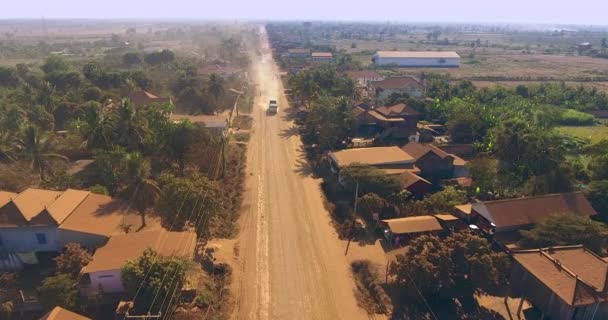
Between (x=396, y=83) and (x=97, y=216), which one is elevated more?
(x=396, y=83)

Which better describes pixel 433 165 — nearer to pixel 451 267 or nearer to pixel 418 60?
pixel 451 267

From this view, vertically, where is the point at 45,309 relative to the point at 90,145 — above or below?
below

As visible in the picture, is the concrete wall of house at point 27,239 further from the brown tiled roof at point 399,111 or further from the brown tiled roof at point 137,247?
the brown tiled roof at point 399,111

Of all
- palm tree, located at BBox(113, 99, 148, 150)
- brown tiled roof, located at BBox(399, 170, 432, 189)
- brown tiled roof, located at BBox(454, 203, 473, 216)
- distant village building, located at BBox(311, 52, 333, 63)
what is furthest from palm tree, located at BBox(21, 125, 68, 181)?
distant village building, located at BBox(311, 52, 333, 63)

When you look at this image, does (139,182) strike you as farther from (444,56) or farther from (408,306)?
(444,56)

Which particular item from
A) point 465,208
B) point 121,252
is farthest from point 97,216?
point 465,208

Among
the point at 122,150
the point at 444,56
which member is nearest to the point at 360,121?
the point at 122,150

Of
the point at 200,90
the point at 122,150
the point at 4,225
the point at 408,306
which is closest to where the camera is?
the point at 408,306

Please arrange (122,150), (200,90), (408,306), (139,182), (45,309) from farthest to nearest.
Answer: (200,90)
(122,150)
(139,182)
(408,306)
(45,309)
